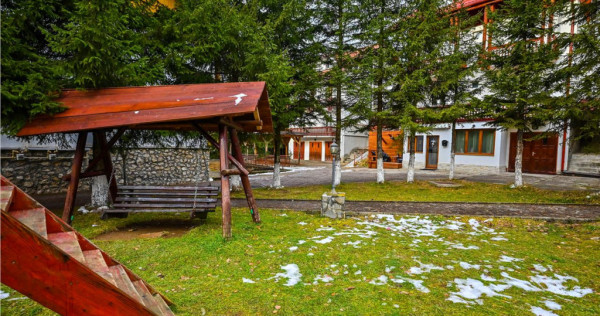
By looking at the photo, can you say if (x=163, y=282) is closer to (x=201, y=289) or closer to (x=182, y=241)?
(x=201, y=289)

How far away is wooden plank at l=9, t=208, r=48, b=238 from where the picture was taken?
6.52ft

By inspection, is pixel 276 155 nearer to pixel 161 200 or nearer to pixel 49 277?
pixel 161 200

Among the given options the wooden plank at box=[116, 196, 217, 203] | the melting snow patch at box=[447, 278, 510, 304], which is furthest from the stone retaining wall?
the melting snow patch at box=[447, 278, 510, 304]

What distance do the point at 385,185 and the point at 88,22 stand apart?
550 inches

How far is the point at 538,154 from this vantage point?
20.9 meters

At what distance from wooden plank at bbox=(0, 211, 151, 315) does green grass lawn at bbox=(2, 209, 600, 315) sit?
2.07 m

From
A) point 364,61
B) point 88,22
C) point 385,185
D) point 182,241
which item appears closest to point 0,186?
point 182,241

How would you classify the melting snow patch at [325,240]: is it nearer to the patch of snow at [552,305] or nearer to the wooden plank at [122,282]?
the patch of snow at [552,305]

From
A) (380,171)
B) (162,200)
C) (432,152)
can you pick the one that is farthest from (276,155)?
(432,152)

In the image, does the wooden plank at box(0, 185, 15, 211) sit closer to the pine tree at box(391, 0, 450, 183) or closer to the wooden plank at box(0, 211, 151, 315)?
the wooden plank at box(0, 211, 151, 315)

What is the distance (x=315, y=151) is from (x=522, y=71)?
2882 cm

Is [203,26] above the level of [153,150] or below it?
above

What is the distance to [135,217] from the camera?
28.8ft

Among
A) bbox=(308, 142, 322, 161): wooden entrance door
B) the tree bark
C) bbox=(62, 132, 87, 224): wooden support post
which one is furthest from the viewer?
bbox=(308, 142, 322, 161): wooden entrance door
